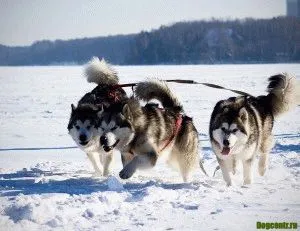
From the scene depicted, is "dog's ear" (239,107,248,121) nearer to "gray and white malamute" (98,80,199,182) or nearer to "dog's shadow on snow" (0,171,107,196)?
"gray and white malamute" (98,80,199,182)

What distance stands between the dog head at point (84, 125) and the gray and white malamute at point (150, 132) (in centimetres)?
19

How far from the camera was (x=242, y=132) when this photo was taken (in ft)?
9.62

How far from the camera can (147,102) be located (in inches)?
137

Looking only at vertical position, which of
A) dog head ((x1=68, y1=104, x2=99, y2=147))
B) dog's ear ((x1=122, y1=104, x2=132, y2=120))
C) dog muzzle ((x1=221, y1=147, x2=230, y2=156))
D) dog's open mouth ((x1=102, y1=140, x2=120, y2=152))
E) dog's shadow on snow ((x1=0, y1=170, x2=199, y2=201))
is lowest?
dog's shadow on snow ((x1=0, y1=170, x2=199, y2=201))

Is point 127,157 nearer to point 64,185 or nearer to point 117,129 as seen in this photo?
point 117,129

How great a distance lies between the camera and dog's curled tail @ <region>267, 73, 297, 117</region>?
11.9 feet

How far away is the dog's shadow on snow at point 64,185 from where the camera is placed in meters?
2.75

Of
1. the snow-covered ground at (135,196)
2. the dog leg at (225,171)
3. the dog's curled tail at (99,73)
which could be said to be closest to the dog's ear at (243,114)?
the dog leg at (225,171)

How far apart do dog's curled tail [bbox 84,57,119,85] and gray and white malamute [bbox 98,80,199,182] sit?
3.07 feet

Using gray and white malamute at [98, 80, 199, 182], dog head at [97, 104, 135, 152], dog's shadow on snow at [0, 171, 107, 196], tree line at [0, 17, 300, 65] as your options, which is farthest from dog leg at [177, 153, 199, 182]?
tree line at [0, 17, 300, 65]

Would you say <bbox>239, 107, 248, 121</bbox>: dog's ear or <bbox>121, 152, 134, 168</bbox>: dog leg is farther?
<bbox>121, 152, 134, 168</bbox>: dog leg

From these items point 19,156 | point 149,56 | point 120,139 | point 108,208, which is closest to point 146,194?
point 108,208

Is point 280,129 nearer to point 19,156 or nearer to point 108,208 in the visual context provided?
point 19,156

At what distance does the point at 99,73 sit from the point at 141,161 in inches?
63.0
